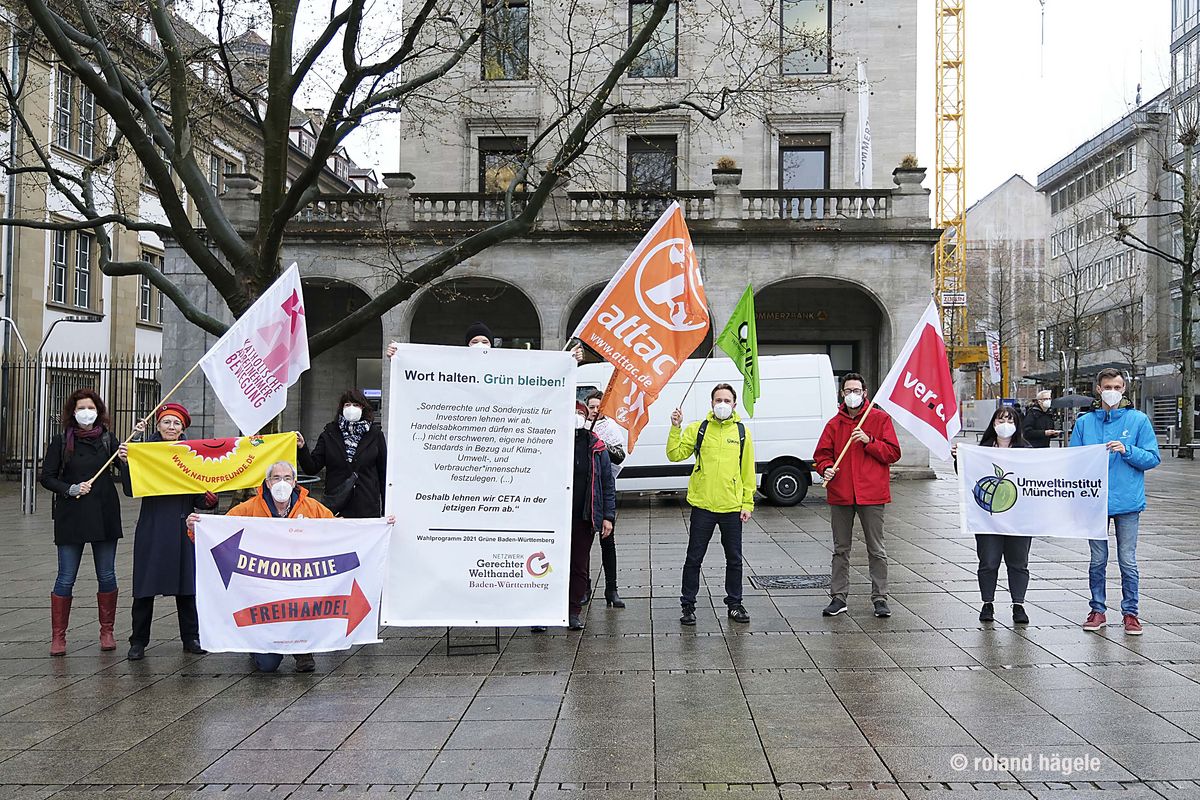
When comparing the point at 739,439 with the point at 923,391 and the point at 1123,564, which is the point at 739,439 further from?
the point at 1123,564

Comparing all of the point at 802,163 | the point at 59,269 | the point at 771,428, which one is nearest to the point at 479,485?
the point at 771,428

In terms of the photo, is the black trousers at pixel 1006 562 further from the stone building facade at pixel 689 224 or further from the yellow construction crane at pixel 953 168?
the yellow construction crane at pixel 953 168

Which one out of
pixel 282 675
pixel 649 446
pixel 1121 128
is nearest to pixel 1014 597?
pixel 282 675

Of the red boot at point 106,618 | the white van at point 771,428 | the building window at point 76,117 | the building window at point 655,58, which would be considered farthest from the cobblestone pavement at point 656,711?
the building window at point 76,117

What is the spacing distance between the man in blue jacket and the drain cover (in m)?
2.72

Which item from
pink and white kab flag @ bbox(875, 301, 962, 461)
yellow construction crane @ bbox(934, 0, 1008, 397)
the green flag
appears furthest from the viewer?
yellow construction crane @ bbox(934, 0, 1008, 397)

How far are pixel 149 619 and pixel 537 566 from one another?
2851mm

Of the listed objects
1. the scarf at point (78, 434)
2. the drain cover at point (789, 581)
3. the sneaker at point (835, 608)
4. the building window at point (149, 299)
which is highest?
the building window at point (149, 299)

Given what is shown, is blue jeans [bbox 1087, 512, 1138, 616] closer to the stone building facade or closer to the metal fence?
the stone building facade

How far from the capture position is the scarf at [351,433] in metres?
8.20

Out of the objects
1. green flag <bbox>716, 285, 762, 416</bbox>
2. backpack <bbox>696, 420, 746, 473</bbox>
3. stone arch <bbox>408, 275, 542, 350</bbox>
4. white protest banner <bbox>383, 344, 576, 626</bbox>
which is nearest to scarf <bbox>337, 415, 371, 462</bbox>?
white protest banner <bbox>383, 344, 576, 626</bbox>

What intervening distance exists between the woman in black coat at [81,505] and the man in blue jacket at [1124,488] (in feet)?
24.6

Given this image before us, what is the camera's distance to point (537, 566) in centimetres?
758

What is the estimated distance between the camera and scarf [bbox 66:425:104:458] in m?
7.55
